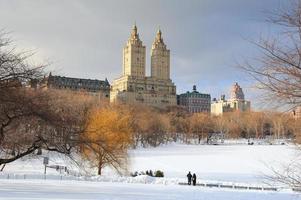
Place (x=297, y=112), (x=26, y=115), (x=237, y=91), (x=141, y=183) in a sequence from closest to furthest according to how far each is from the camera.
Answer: (x=297, y=112) < (x=237, y=91) < (x=26, y=115) < (x=141, y=183)

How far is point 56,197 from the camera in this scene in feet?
60.8

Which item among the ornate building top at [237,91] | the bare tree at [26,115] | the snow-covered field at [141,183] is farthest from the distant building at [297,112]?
the snow-covered field at [141,183]

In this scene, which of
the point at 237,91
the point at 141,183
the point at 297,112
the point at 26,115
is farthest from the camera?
the point at 141,183

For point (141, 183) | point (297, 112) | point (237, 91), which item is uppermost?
point (237, 91)

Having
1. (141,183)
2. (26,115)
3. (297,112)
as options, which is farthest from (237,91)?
(141,183)

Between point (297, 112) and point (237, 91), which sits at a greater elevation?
point (237, 91)

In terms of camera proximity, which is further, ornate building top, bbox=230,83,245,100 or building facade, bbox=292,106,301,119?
ornate building top, bbox=230,83,245,100

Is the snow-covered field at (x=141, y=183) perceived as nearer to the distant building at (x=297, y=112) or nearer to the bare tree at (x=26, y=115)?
the bare tree at (x=26, y=115)

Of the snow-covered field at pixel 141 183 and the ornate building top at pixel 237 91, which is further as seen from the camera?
the snow-covered field at pixel 141 183

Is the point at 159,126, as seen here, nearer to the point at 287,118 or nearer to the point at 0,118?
the point at 0,118

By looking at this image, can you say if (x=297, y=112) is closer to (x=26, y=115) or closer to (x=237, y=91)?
(x=237, y=91)

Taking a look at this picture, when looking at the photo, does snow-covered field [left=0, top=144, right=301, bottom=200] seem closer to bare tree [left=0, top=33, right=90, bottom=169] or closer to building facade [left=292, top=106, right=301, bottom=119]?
bare tree [left=0, top=33, right=90, bottom=169]

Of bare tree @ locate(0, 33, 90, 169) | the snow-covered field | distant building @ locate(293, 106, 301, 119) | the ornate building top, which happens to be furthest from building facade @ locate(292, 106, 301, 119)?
the snow-covered field

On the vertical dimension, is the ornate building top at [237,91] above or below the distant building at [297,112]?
above
